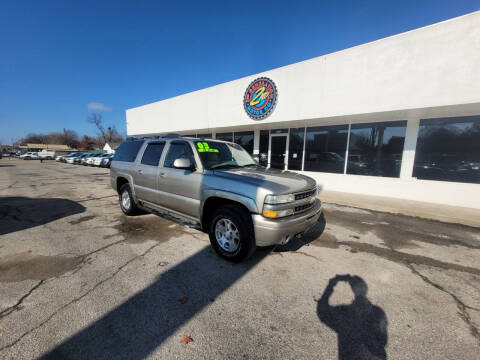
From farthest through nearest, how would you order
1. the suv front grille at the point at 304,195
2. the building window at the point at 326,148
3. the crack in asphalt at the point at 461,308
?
the building window at the point at 326,148 < the suv front grille at the point at 304,195 < the crack in asphalt at the point at 461,308

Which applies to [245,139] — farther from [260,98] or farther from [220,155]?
[220,155]

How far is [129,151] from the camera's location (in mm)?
5227

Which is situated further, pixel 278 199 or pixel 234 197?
pixel 234 197

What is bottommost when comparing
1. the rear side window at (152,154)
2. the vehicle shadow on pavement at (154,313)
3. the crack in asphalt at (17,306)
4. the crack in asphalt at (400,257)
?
the crack in asphalt at (400,257)

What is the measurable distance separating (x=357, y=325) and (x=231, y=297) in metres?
1.35

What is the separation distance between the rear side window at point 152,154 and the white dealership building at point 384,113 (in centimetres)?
328

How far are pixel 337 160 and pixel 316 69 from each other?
3.97 m

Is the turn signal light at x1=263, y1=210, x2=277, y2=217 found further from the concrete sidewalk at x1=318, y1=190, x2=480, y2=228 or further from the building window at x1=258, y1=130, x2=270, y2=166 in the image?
the building window at x1=258, y1=130, x2=270, y2=166

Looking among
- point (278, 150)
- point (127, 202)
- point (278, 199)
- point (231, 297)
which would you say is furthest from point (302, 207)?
point (278, 150)

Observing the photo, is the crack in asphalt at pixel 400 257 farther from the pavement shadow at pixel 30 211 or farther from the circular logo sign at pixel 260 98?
the circular logo sign at pixel 260 98

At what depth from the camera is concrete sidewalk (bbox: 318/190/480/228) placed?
17.9ft

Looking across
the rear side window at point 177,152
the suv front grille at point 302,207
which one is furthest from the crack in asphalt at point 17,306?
the suv front grille at point 302,207

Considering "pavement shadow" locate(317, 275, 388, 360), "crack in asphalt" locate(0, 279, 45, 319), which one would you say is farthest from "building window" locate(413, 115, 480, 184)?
"crack in asphalt" locate(0, 279, 45, 319)

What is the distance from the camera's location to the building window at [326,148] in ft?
29.2
